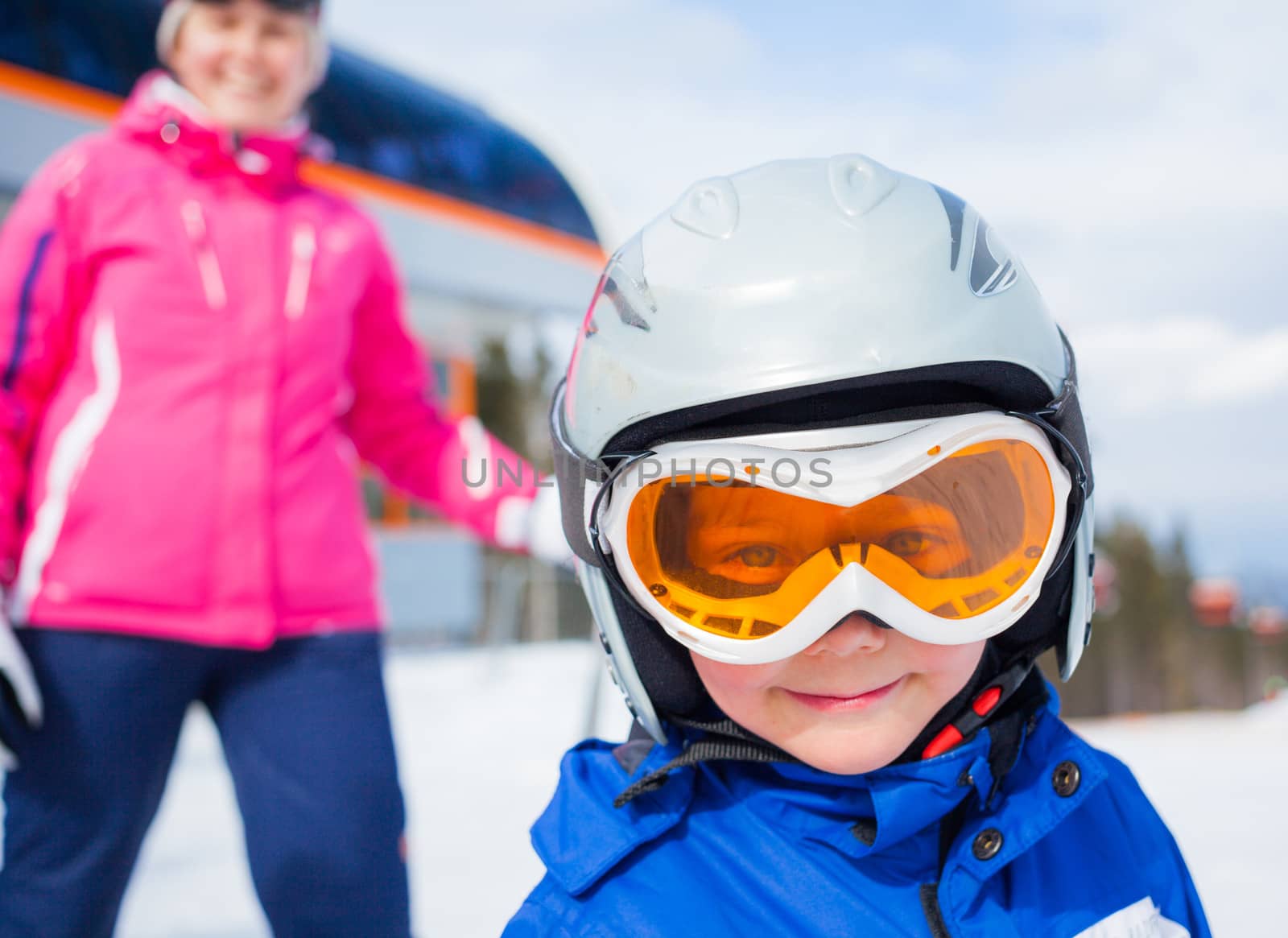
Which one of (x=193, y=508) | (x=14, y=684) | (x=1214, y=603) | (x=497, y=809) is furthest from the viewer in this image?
(x=1214, y=603)

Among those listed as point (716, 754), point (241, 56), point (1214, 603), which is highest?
point (241, 56)

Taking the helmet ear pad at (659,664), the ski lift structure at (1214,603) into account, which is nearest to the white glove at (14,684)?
the helmet ear pad at (659,664)

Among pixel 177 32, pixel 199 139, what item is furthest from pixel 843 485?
pixel 177 32

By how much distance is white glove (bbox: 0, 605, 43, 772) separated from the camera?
1.44m

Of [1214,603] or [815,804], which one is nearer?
[815,804]

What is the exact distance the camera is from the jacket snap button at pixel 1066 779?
3.67 ft

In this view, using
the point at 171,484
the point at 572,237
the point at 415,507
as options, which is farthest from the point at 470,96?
the point at 171,484

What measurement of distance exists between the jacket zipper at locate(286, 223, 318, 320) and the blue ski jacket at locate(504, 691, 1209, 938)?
0.94 metres

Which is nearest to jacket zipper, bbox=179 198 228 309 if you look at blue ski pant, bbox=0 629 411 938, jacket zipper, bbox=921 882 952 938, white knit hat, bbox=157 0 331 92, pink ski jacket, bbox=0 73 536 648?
pink ski jacket, bbox=0 73 536 648

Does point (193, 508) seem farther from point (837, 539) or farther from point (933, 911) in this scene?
point (933, 911)

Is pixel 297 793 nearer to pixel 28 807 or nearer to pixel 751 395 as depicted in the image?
pixel 28 807

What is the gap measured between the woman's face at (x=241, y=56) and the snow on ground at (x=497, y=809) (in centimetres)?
165

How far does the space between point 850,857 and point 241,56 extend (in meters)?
1.61

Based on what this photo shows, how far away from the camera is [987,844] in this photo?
107 cm
